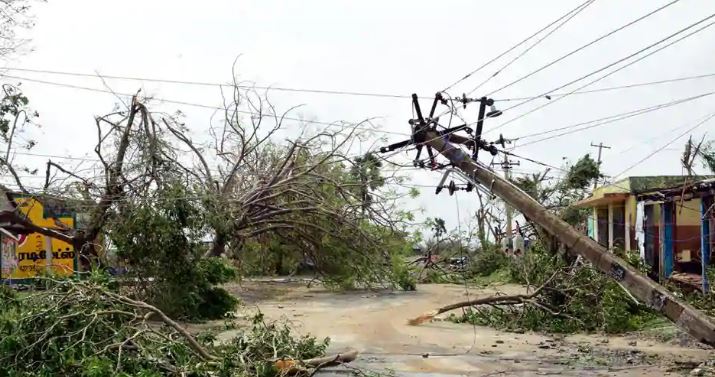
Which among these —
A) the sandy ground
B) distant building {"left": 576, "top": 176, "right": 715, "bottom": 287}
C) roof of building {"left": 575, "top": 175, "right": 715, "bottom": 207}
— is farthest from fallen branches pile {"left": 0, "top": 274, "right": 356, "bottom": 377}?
roof of building {"left": 575, "top": 175, "right": 715, "bottom": 207}

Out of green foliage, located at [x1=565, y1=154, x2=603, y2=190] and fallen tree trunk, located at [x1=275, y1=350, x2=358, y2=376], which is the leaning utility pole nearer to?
fallen tree trunk, located at [x1=275, y1=350, x2=358, y2=376]

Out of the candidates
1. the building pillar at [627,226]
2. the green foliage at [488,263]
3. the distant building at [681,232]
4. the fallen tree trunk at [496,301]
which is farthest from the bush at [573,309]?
the green foliage at [488,263]

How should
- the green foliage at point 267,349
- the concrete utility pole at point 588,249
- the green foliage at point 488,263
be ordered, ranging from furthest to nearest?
1. the green foliage at point 488,263
2. the concrete utility pole at point 588,249
3. the green foliage at point 267,349

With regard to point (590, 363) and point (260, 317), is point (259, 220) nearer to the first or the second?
point (260, 317)

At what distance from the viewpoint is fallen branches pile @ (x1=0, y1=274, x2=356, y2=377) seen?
24.4ft

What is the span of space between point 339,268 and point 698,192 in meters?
10.6

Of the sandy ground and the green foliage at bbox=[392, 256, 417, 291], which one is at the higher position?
the green foliage at bbox=[392, 256, 417, 291]

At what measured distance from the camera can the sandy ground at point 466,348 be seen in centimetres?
976

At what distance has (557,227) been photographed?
11.0 metres

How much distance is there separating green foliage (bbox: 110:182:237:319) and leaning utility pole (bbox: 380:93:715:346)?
4407 mm

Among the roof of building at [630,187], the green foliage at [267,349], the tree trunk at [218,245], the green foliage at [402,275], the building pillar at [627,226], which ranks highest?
the roof of building at [630,187]

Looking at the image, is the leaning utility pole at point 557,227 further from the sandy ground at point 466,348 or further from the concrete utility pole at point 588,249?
the sandy ground at point 466,348

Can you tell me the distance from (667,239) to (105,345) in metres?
14.6

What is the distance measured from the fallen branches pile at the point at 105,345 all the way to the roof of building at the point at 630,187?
12.0m
